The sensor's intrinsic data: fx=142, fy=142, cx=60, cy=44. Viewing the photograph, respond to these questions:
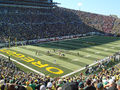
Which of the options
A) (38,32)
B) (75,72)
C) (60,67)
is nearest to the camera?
(75,72)

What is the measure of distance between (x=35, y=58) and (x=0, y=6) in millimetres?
33632

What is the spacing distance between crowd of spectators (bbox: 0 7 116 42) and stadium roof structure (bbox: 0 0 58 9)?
6.08ft

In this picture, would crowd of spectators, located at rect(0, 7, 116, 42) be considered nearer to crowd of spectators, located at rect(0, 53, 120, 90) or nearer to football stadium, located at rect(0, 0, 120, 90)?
football stadium, located at rect(0, 0, 120, 90)

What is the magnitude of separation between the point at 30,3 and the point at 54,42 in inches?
990

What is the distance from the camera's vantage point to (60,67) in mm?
20656

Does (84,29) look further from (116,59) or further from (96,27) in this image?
(116,59)

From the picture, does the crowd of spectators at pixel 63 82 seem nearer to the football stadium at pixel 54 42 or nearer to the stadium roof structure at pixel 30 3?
the football stadium at pixel 54 42

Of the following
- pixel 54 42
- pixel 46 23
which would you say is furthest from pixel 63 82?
pixel 46 23

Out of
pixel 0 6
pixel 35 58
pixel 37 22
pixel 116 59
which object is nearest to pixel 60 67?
pixel 35 58

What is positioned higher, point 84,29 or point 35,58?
point 84,29

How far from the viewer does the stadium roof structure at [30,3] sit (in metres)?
51.5

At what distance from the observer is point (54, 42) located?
41.2 meters

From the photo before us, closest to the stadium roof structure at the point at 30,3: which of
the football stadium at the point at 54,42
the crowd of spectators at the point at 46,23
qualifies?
the football stadium at the point at 54,42

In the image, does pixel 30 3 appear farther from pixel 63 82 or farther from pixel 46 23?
pixel 63 82
